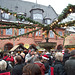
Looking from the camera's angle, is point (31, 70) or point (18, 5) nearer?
point (31, 70)

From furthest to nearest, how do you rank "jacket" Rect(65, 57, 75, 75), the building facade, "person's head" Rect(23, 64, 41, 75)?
the building facade < "jacket" Rect(65, 57, 75, 75) < "person's head" Rect(23, 64, 41, 75)

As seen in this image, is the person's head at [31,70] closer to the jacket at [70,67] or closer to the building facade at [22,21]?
the jacket at [70,67]

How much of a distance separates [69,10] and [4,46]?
16.3 meters

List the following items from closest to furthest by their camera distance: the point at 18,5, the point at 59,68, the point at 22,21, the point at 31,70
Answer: the point at 31,70, the point at 59,68, the point at 22,21, the point at 18,5

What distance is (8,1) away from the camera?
23.5 metres

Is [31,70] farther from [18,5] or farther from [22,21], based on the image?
[18,5]

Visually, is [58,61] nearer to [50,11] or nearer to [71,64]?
[71,64]

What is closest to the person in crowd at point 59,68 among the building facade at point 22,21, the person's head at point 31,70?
the person's head at point 31,70

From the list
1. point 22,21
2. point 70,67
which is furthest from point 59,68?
point 22,21

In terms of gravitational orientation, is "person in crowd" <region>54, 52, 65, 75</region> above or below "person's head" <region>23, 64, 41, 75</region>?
below

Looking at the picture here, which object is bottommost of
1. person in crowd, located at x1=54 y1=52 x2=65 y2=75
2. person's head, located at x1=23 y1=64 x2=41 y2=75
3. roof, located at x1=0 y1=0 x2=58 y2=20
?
person in crowd, located at x1=54 y1=52 x2=65 y2=75

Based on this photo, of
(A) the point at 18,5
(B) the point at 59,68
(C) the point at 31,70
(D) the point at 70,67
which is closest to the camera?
(C) the point at 31,70

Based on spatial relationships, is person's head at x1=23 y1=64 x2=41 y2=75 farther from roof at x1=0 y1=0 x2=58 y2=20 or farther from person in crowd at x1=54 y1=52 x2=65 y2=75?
roof at x1=0 y1=0 x2=58 y2=20

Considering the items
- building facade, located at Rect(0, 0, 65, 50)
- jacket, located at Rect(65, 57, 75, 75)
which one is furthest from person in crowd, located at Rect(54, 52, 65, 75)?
building facade, located at Rect(0, 0, 65, 50)
